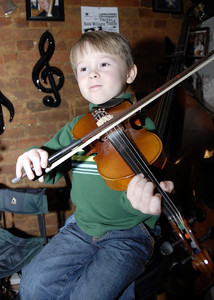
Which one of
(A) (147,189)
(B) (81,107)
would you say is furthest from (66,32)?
(A) (147,189)

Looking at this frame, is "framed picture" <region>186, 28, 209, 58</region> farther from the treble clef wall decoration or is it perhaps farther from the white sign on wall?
the treble clef wall decoration

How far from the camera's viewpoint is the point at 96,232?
2.88 ft

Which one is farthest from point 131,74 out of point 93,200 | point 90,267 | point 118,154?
point 90,267

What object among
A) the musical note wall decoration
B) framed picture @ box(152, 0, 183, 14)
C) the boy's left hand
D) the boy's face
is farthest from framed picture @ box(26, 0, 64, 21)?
the boy's left hand

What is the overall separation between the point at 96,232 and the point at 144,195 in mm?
369

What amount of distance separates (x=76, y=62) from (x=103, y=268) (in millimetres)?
799

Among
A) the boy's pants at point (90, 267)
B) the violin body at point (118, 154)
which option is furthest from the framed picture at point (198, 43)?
the boy's pants at point (90, 267)

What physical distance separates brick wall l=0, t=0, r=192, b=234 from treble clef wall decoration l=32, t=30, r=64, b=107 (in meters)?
0.04

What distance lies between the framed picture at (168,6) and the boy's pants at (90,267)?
1646mm

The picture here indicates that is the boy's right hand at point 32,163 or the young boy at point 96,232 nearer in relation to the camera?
the boy's right hand at point 32,163

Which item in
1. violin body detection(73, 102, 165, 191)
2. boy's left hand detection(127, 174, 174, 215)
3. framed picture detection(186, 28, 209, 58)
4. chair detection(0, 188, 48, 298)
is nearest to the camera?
boy's left hand detection(127, 174, 174, 215)

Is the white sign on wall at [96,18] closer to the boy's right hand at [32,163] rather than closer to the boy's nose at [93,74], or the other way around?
the boy's nose at [93,74]

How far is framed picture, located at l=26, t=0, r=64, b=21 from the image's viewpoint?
1.51 metres

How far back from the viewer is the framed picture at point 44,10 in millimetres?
1506
